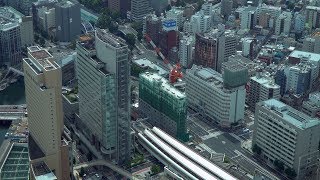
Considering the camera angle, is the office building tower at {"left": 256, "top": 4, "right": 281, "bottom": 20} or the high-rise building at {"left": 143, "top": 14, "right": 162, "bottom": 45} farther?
the office building tower at {"left": 256, "top": 4, "right": 281, "bottom": 20}

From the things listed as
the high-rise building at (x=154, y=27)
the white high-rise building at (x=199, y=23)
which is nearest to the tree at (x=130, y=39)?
the high-rise building at (x=154, y=27)

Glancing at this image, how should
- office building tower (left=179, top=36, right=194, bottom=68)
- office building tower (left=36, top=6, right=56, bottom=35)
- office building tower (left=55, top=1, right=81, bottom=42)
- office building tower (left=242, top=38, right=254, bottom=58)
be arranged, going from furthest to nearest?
1. office building tower (left=36, top=6, right=56, bottom=35)
2. office building tower (left=55, top=1, right=81, bottom=42)
3. office building tower (left=242, top=38, right=254, bottom=58)
4. office building tower (left=179, top=36, right=194, bottom=68)

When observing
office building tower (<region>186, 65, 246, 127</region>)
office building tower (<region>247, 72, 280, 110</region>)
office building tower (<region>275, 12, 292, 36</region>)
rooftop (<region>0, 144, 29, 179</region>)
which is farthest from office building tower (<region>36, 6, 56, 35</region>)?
rooftop (<region>0, 144, 29, 179</region>)

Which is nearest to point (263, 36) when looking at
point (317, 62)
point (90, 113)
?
point (317, 62)

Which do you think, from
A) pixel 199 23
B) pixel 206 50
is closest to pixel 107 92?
pixel 206 50

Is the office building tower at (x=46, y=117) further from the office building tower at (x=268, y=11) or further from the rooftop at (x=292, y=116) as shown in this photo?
the office building tower at (x=268, y=11)

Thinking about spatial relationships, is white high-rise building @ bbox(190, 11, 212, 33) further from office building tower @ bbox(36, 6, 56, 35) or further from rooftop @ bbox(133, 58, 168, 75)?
office building tower @ bbox(36, 6, 56, 35)

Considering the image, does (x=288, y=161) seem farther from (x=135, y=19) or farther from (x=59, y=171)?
(x=135, y=19)
